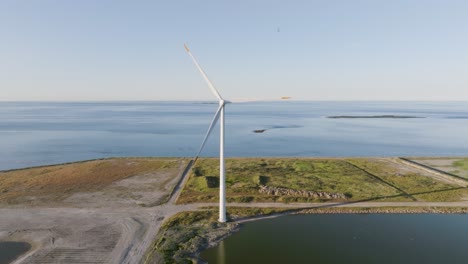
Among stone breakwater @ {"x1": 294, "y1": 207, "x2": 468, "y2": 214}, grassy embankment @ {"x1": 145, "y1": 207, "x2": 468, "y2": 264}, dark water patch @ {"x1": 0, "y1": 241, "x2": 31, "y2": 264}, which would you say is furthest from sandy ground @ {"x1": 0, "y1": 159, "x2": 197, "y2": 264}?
stone breakwater @ {"x1": 294, "y1": 207, "x2": 468, "y2": 214}

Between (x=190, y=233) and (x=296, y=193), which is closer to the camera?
(x=190, y=233)

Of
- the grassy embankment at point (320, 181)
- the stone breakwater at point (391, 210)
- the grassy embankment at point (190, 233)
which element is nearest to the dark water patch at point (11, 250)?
the grassy embankment at point (190, 233)

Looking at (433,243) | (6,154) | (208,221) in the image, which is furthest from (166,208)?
(6,154)

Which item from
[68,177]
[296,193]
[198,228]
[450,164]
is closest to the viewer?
[198,228]

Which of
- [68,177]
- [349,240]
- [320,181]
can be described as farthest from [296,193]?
[68,177]

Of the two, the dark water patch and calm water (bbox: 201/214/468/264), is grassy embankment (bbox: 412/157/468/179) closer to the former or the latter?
calm water (bbox: 201/214/468/264)

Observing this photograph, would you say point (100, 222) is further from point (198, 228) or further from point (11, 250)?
point (198, 228)
